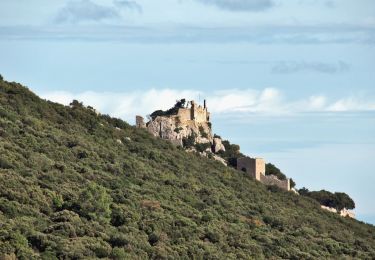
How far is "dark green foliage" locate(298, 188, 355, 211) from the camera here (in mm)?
91250

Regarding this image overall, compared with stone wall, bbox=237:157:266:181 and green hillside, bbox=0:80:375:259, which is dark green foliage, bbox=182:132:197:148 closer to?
stone wall, bbox=237:157:266:181

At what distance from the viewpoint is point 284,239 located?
218 ft

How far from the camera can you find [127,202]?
60.8m

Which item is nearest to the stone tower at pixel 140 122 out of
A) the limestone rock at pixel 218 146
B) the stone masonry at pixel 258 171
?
the limestone rock at pixel 218 146

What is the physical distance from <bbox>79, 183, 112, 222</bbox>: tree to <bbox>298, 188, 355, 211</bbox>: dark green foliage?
32788 millimetres

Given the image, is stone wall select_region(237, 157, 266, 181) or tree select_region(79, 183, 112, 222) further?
stone wall select_region(237, 157, 266, 181)

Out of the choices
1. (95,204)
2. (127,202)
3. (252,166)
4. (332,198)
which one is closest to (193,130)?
(252,166)

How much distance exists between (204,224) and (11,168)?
28.8 ft

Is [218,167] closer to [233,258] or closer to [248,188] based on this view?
[248,188]

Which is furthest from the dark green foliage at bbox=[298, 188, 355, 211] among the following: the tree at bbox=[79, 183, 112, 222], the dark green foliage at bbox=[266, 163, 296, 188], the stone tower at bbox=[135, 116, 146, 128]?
the tree at bbox=[79, 183, 112, 222]

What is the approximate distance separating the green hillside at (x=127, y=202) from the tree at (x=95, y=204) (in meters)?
0.05

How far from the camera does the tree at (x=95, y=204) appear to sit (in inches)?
2221

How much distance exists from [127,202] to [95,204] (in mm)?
3688

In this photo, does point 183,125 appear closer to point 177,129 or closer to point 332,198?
point 177,129
